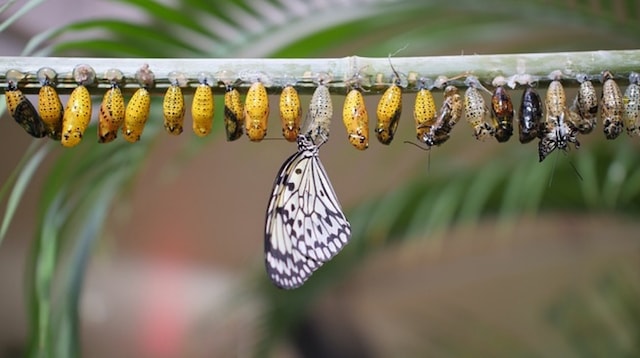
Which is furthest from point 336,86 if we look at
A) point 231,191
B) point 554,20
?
point 231,191

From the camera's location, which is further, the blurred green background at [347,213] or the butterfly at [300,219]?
the blurred green background at [347,213]

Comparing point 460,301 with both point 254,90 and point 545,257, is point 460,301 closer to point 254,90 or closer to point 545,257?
point 545,257

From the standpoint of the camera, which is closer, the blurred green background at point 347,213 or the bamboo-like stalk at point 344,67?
the bamboo-like stalk at point 344,67

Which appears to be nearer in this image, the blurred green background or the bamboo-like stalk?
the bamboo-like stalk

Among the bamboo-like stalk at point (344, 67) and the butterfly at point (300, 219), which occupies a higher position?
the bamboo-like stalk at point (344, 67)
